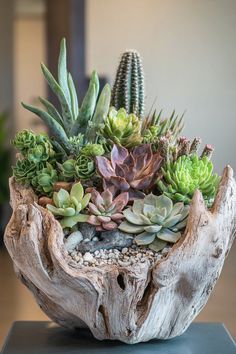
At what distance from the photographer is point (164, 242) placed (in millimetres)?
1032

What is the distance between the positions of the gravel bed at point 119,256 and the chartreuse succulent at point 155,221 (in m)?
0.01

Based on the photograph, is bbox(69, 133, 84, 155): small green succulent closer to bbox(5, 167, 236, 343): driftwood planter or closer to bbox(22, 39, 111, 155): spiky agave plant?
bbox(22, 39, 111, 155): spiky agave plant

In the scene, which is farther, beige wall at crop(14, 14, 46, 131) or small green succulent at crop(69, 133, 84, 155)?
beige wall at crop(14, 14, 46, 131)

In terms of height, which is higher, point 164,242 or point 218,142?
point 164,242

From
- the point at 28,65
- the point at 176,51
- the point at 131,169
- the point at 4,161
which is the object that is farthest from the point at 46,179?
the point at 28,65

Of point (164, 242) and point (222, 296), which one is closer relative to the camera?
point (164, 242)

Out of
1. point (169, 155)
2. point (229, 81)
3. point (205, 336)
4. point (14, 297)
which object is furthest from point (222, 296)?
point (169, 155)

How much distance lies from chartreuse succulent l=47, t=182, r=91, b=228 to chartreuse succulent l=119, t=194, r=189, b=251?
7cm

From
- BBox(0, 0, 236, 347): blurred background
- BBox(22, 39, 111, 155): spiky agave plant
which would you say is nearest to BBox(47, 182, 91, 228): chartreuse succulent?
BBox(22, 39, 111, 155): spiky agave plant

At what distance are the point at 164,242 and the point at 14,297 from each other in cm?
213

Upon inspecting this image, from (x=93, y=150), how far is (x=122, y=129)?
0.21ft

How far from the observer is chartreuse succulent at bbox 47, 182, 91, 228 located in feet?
3.38

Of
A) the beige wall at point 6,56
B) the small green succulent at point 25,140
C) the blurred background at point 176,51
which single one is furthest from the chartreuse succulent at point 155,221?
the beige wall at point 6,56

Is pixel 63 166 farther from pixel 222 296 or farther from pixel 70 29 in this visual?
pixel 70 29
